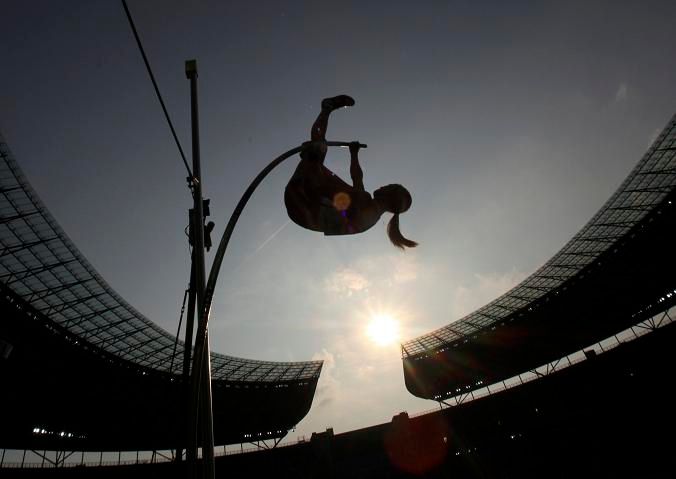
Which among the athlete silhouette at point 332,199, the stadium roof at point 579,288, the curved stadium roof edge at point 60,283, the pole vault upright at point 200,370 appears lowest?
the pole vault upright at point 200,370

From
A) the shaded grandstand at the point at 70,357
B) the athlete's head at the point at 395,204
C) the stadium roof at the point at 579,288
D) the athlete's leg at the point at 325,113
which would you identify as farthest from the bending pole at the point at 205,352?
the stadium roof at the point at 579,288

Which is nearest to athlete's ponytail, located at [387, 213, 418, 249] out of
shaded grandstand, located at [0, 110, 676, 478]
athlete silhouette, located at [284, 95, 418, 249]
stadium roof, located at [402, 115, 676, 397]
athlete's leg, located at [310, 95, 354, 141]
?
athlete silhouette, located at [284, 95, 418, 249]

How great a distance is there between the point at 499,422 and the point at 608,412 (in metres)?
7.91

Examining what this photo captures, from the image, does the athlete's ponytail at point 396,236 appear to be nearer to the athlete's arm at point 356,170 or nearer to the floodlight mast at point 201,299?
the athlete's arm at point 356,170

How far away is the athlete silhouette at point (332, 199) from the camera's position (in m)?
2.96

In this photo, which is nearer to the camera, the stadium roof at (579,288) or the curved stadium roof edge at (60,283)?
the curved stadium roof edge at (60,283)

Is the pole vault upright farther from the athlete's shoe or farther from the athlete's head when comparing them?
the athlete's head

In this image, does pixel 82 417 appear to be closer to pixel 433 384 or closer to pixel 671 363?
pixel 433 384

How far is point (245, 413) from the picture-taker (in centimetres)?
3709

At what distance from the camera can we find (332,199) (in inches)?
119

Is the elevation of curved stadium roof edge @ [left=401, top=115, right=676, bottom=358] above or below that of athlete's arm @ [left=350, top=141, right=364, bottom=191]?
above

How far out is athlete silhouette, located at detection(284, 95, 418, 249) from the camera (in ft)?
9.73

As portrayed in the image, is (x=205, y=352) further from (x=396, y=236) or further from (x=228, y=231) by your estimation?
(x=396, y=236)

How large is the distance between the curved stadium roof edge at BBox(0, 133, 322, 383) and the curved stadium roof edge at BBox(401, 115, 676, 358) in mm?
27471
